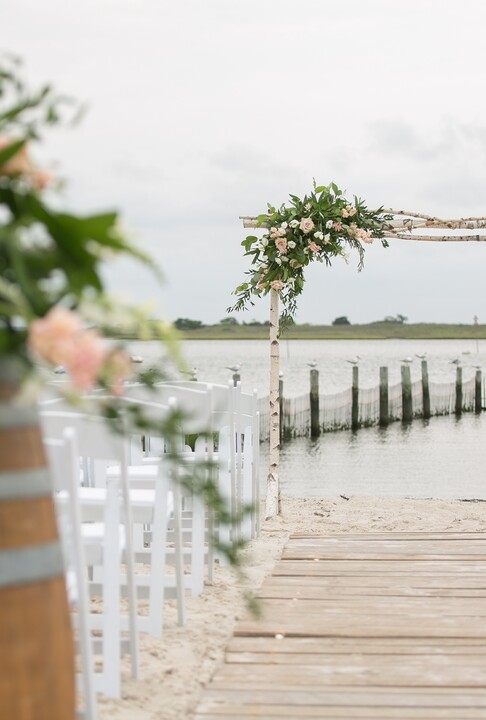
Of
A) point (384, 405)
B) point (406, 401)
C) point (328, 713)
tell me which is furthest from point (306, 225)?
point (406, 401)

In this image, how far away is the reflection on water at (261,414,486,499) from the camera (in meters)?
17.7

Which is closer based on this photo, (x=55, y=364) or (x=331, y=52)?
(x=55, y=364)

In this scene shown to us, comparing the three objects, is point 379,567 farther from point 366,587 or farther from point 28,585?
point 28,585

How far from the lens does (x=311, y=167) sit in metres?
9.24

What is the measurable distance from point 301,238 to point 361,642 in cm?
575

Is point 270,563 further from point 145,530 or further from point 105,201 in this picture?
point 105,201

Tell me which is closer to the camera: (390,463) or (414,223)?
(414,223)

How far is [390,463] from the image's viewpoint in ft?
72.8

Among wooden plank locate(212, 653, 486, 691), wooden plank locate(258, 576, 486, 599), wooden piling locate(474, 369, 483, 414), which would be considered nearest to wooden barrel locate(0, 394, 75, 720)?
wooden plank locate(212, 653, 486, 691)

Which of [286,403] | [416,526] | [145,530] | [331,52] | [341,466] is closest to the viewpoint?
[145,530]

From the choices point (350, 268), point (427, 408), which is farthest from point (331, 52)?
point (427, 408)

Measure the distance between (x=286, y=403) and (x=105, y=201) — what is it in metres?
26.0

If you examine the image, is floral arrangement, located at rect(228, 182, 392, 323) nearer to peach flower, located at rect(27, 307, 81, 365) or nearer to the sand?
the sand

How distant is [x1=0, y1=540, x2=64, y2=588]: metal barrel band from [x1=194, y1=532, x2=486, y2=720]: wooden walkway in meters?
1.50
